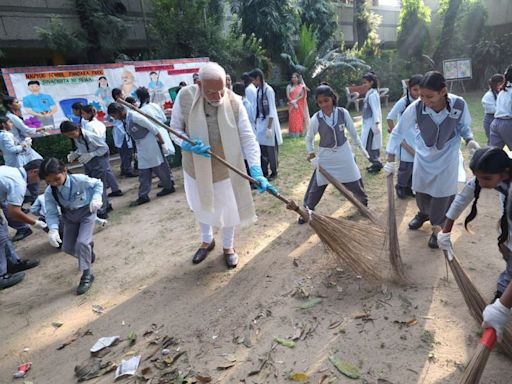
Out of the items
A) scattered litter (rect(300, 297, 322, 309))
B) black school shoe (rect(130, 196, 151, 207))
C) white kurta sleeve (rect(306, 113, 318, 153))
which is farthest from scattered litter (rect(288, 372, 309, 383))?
black school shoe (rect(130, 196, 151, 207))

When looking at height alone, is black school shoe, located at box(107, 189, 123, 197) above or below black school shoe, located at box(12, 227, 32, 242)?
above

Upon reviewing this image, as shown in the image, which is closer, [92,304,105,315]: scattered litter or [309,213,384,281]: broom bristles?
[309,213,384,281]: broom bristles

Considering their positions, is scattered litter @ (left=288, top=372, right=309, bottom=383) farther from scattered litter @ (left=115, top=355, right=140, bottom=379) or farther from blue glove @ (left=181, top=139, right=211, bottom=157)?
blue glove @ (left=181, top=139, right=211, bottom=157)

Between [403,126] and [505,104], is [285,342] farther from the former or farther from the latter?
[505,104]

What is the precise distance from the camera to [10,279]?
12.6 feet

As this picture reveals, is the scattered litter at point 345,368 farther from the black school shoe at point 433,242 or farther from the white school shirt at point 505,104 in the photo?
the white school shirt at point 505,104

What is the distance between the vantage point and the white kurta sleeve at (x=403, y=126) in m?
3.30

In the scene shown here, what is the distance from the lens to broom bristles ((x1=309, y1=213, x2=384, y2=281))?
303 cm

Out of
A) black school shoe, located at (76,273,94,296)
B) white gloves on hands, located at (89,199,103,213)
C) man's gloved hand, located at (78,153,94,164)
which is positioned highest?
man's gloved hand, located at (78,153,94,164)

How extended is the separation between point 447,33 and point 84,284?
61.7 feet

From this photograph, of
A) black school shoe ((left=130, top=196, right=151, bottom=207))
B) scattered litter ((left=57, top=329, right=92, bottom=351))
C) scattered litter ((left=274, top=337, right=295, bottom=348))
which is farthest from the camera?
black school shoe ((left=130, top=196, right=151, bottom=207))

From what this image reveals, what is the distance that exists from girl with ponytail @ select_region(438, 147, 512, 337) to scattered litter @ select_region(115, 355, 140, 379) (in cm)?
214

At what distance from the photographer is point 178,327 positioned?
2840 mm

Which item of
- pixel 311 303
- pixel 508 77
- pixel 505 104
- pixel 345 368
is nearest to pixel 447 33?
pixel 505 104
